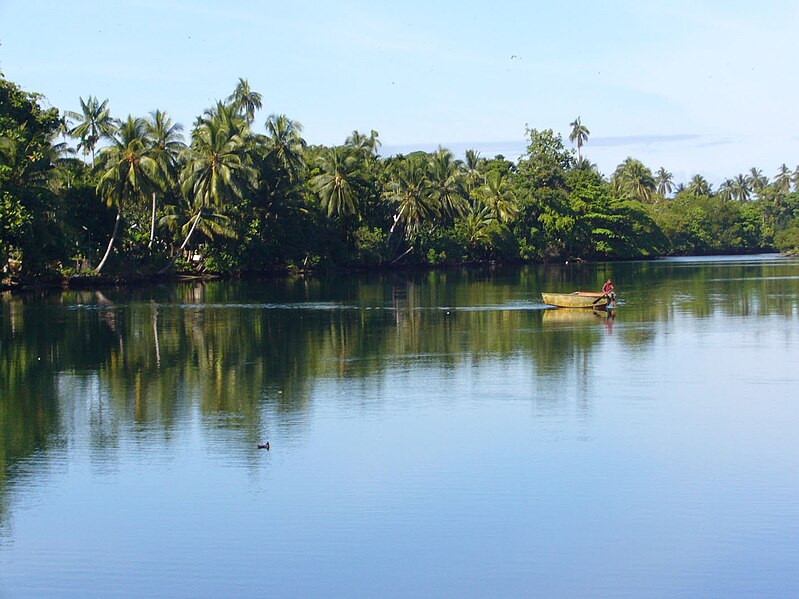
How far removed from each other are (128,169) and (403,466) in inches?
1853

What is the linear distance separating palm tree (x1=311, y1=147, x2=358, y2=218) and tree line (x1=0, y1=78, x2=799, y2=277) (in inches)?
4.3

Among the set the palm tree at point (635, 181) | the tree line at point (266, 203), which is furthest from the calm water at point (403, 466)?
the palm tree at point (635, 181)

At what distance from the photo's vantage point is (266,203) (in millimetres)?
73938

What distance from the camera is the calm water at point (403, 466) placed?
1102cm

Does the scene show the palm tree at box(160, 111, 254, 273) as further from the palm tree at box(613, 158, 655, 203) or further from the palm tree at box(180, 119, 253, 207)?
the palm tree at box(613, 158, 655, 203)

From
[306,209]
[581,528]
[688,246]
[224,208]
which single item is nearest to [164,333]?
[581,528]

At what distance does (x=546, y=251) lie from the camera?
10706 centimetres

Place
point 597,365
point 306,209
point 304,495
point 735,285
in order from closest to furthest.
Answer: point 304,495 → point 597,365 → point 735,285 → point 306,209

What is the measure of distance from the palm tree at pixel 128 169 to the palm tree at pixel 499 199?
41764 millimetres

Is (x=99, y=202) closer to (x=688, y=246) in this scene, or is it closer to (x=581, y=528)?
(x=581, y=528)

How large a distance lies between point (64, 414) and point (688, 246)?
124 meters

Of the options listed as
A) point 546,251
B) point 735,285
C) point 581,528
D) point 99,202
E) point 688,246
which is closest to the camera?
point 581,528

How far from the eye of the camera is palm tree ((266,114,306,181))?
244 feet

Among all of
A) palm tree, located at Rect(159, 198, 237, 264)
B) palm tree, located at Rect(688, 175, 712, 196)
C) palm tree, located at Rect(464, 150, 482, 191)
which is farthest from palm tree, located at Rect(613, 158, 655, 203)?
palm tree, located at Rect(159, 198, 237, 264)
